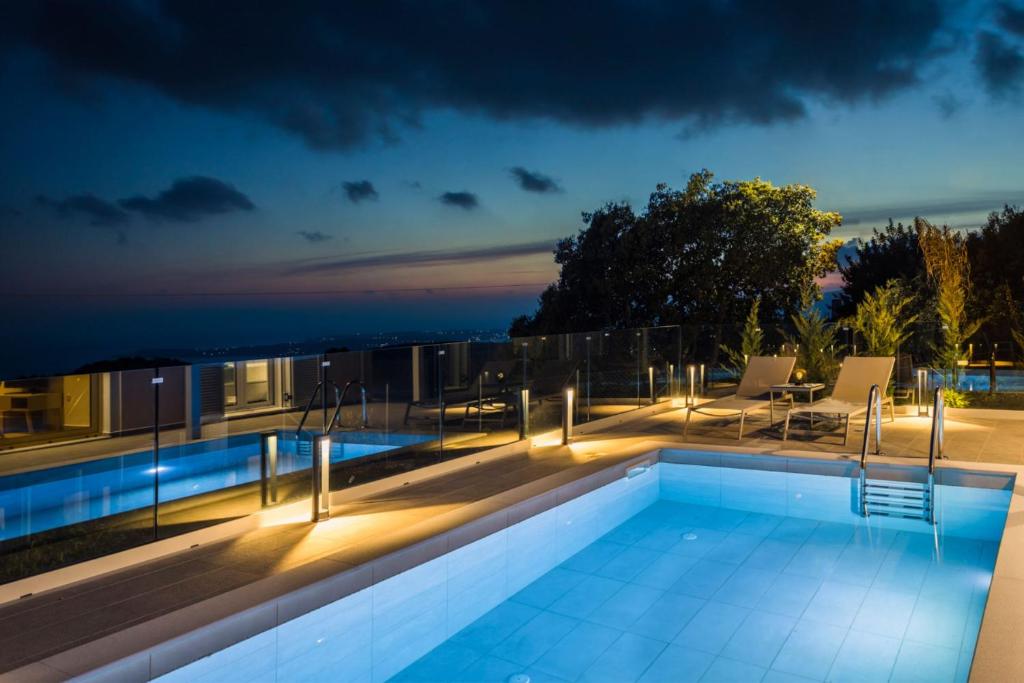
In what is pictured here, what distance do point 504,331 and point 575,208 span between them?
16.9 ft

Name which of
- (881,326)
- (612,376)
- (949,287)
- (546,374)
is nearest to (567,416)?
(546,374)

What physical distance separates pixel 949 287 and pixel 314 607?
11.1 m

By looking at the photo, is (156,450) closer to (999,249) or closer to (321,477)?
(321,477)

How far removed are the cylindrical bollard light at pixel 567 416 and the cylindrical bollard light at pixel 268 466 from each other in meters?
3.49

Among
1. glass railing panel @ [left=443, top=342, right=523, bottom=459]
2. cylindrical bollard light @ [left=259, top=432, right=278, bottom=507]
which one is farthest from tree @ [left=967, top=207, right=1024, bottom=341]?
cylindrical bollard light @ [left=259, top=432, right=278, bottom=507]

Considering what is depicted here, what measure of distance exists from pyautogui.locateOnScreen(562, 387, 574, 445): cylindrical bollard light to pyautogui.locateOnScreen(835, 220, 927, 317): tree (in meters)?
20.6

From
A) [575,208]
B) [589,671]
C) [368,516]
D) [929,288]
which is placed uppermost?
[575,208]

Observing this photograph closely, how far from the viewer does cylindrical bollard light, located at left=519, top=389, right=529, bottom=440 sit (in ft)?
24.5

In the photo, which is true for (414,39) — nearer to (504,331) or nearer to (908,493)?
(504,331)

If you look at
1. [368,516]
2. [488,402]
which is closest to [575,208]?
[488,402]

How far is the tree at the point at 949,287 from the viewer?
10.8 meters

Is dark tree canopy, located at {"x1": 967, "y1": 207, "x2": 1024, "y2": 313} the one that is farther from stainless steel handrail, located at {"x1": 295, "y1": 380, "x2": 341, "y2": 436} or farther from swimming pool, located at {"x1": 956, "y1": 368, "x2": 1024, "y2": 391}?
stainless steel handrail, located at {"x1": 295, "y1": 380, "x2": 341, "y2": 436}

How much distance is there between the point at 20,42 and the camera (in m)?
16.6

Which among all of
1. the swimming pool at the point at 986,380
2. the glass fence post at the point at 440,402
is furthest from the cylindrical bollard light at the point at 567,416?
the swimming pool at the point at 986,380
